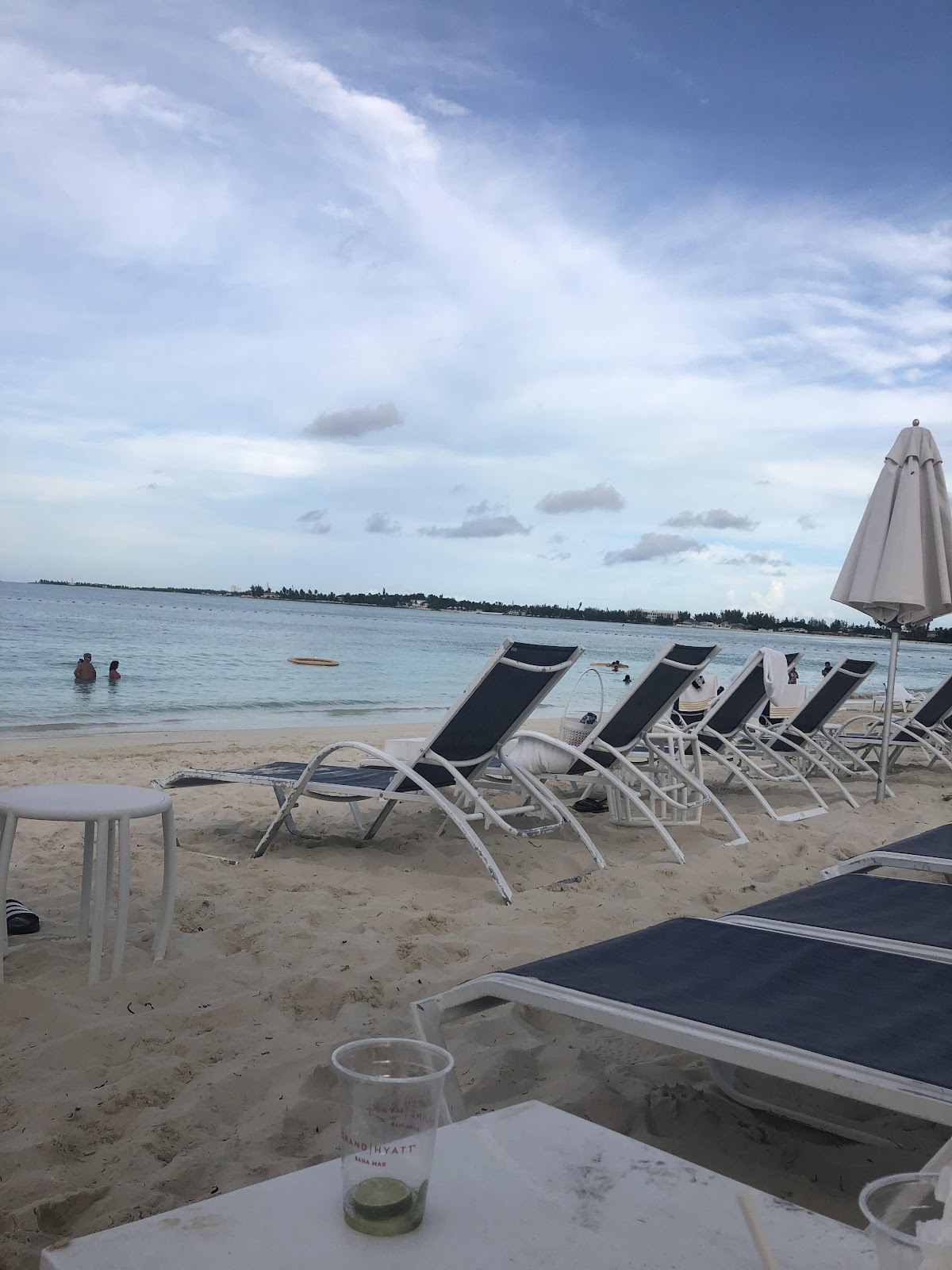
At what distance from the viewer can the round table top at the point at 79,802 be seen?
2770mm

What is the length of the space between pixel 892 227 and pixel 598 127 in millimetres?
3789

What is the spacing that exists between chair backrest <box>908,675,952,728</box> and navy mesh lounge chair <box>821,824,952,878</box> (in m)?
5.75

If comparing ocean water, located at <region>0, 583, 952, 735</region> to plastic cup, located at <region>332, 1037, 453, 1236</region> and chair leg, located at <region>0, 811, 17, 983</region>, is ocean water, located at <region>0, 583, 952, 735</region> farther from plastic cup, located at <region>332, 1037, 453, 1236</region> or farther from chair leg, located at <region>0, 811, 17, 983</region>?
plastic cup, located at <region>332, 1037, 453, 1236</region>

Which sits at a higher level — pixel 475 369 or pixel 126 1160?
pixel 475 369

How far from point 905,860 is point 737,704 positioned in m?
3.77

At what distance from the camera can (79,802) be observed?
2908 mm

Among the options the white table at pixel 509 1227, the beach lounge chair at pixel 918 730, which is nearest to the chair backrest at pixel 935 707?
the beach lounge chair at pixel 918 730

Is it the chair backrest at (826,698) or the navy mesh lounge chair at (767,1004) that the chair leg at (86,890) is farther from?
the chair backrest at (826,698)

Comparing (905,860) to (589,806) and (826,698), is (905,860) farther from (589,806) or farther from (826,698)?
(826,698)

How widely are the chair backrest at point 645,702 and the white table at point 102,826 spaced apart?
2777 millimetres

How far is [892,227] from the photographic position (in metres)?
11.2

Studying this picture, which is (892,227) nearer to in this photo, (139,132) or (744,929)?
(139,132)

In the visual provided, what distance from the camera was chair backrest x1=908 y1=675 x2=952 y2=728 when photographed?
9163 mm

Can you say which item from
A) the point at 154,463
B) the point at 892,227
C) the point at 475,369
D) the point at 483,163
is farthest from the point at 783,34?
the point at 154,463
